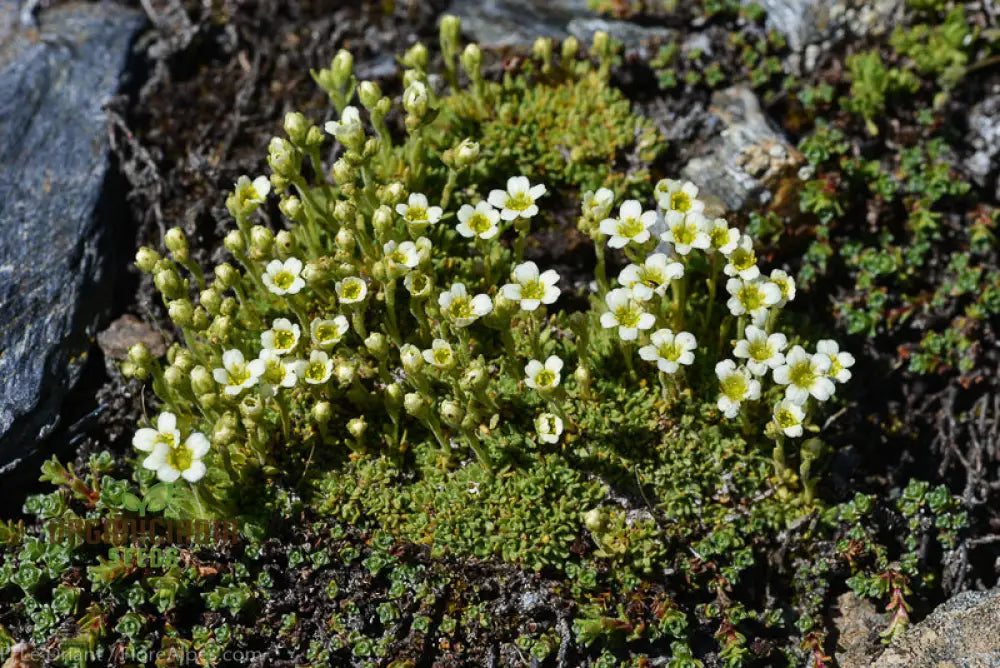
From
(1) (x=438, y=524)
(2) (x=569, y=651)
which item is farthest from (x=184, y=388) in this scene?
(2) (x=569, y=651)

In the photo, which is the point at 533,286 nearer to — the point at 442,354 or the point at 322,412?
the point at 442,354

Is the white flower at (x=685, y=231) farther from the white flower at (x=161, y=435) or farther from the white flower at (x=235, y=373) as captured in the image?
the white flower at (x=161, y=435)

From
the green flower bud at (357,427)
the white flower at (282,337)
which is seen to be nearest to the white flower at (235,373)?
the white flower at (282,337)

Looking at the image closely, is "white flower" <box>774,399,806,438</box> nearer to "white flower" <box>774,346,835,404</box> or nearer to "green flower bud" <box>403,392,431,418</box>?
"white flower" <box>774,346,835,404</box>

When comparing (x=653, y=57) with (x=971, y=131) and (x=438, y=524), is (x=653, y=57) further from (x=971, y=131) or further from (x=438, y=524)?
(x=438, y=524)

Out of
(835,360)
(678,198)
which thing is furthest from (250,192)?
(835,360)
